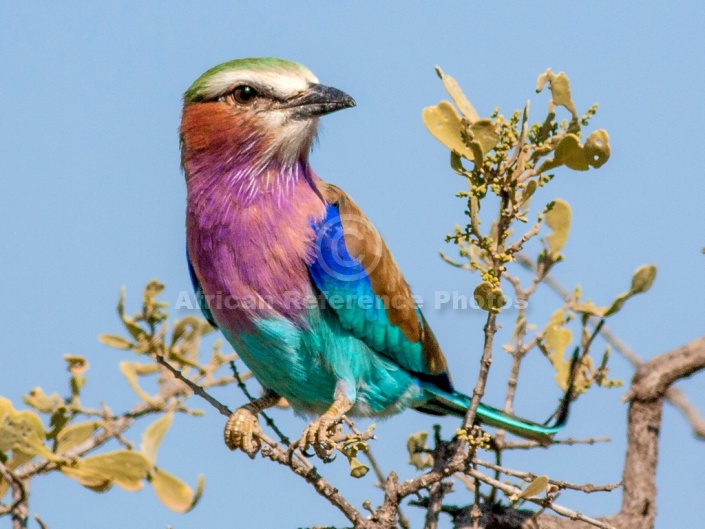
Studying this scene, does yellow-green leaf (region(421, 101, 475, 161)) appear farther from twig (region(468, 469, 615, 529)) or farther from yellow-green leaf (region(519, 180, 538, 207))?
Result: twig (region(468, 469, 615, 529))

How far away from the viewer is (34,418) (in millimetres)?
3350

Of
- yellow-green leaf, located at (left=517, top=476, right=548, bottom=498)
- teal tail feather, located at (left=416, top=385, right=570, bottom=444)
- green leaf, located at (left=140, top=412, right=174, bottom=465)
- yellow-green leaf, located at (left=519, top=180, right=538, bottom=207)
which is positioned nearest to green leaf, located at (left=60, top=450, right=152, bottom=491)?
green leaf, located at (left=140, top=412, right=174, bottom=465)

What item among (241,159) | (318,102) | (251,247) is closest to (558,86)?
(318,102)

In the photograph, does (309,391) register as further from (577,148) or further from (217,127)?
(577,148)

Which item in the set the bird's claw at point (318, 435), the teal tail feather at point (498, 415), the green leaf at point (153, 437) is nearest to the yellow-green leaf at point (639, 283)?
the teal tail feather at point (498, 415)

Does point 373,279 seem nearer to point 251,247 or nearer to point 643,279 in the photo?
point 251,247

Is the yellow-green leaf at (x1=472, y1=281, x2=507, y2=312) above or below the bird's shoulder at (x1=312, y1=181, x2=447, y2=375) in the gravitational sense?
below

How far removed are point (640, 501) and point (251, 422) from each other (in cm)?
174

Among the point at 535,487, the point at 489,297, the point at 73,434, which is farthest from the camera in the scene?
the point at 535,487

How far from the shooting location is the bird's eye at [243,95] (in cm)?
503

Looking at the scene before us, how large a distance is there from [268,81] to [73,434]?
2137 millimetres

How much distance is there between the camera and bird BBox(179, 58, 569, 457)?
478cm

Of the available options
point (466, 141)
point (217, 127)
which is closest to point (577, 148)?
point (466, 141)

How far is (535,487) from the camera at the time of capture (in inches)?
153
